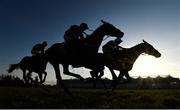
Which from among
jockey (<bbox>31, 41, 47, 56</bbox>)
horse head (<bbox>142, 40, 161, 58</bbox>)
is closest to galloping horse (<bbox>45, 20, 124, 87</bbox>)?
horse head (<bbox>142, 40, 161, 58</bbox>)

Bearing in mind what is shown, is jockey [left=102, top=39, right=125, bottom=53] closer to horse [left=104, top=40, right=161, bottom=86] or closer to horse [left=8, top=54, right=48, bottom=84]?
horse [left=104, top=40, right=161, bottom=86]

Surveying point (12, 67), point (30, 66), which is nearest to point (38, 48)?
point (30, 66)

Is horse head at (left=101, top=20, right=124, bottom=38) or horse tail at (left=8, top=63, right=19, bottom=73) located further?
horse tail at (left=8, top=63, right=19, bottom=73)

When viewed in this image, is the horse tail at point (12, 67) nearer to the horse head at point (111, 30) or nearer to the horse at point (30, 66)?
the horse at point (30, 66)

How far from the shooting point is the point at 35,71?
65.4ft

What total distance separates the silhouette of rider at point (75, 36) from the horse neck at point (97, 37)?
13.3 inches

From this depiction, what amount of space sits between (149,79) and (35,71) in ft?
63.9

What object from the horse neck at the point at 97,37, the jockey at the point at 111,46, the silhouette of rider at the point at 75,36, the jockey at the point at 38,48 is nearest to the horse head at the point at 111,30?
the horse neck at the point at 97,37

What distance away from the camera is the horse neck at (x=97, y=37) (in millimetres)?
12727

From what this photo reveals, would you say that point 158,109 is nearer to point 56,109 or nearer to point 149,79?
point 56,109

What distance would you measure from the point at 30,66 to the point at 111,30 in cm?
824

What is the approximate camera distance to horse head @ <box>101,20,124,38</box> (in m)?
13.2

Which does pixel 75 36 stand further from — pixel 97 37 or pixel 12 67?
pixel 12 67

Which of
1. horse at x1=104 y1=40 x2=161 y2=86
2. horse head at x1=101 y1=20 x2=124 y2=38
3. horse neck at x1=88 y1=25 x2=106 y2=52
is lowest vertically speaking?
horse at x1=104 y1=40 x2=161 y2=86
